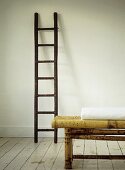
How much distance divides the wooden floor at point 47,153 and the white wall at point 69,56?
60cm

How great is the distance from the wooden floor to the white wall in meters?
0.60

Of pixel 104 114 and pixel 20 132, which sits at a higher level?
pixel 104 114

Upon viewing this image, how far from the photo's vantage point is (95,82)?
4922 mm

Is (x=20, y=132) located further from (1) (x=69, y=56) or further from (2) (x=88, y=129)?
(2) (x=88, y=129)

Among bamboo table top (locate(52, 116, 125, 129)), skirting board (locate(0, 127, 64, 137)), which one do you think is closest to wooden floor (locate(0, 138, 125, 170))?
skirting board (locate(0, 127, 64, 137))

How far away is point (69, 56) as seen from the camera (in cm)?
496

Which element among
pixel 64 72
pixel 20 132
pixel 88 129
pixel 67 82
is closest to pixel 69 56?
pixel 64 72

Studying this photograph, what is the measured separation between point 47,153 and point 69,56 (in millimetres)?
1810

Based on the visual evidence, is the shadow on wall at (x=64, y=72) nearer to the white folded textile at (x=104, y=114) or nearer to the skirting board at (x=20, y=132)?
the skirting board at (x=20, y=132)

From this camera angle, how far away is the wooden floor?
3.14 metres

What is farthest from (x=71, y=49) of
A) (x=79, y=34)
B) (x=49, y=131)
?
(x=49, y=131)

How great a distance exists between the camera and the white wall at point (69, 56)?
16.1 ft

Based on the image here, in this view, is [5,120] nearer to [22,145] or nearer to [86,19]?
[22,145]

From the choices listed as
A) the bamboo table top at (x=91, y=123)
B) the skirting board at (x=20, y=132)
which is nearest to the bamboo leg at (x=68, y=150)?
the bamboo table top at (x=91, y=123)
